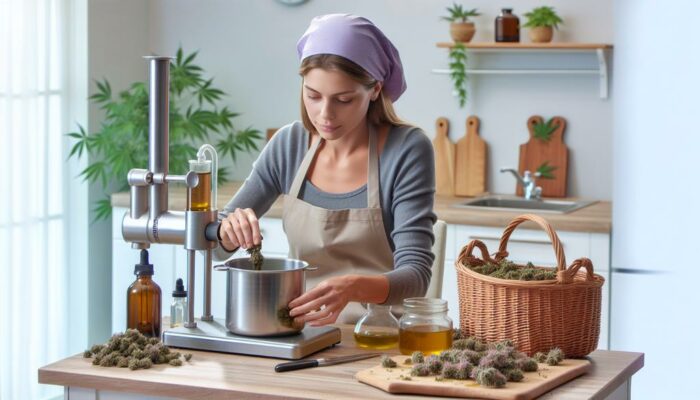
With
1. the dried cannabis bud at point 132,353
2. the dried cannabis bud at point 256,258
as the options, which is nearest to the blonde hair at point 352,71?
the dried cannabis bud at point 256,258

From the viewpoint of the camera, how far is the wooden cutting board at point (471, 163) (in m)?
4.27

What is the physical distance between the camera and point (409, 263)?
2.17 metres

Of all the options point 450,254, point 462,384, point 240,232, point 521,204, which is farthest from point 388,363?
point 521,204

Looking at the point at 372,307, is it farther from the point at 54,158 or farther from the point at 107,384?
the point at 54,158

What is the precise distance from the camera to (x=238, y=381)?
1.63 metres

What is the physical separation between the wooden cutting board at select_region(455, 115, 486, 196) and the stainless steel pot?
2.51 meters

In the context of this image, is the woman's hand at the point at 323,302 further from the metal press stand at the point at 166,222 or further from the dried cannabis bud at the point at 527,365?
the dried cannabis bud at the point at 527,365

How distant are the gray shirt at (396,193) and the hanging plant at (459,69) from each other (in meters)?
1.86

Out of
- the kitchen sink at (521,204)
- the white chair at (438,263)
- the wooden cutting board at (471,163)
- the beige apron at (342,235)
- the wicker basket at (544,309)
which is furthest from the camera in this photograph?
the wooden cutting board at (471,163)

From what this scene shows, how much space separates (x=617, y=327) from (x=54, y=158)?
2.35 metres

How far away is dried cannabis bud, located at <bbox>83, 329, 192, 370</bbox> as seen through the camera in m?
1.73

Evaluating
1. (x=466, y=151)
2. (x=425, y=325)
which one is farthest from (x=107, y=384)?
(x=466, y=151)

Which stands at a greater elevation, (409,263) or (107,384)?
(409,263)

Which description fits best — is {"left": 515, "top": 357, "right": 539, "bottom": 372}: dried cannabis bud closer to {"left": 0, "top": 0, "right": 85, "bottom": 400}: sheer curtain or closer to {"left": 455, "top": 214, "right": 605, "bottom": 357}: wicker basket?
{"left": 455, "top": 214, "right": 605, "bottom": 357}: wicker basket
